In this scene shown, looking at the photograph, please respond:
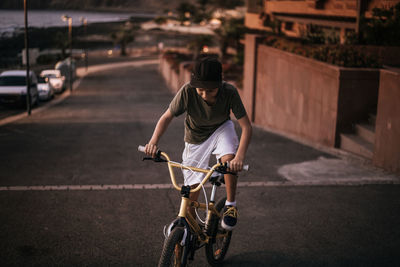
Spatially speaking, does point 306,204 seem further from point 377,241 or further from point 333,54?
point 333,54

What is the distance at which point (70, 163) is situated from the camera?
9.73 metres

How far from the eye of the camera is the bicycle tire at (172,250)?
382 centimetres

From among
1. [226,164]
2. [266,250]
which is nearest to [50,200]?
[266,250]

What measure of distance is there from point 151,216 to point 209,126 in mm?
2333

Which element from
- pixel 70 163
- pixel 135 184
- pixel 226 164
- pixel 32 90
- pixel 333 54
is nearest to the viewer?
pixel 226 164

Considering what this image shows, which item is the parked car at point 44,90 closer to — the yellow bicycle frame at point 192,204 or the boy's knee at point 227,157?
the yellow bicycle frame at point 192,204

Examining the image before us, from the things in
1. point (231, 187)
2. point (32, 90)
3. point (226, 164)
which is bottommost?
point (32, 90)

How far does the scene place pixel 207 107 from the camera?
4.45m

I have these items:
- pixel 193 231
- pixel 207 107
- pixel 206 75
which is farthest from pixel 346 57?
pixel 193 231

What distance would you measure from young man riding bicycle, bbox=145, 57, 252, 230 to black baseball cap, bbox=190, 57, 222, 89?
2 cm

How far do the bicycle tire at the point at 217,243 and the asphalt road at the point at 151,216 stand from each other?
0.57ft

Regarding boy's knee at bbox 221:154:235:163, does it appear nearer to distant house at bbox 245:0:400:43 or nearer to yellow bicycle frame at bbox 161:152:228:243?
yellow bicycle frame at bbox 161:152:228:243

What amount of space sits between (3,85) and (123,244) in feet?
81.4

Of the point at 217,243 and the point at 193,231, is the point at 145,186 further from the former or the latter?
the point at 193,231
